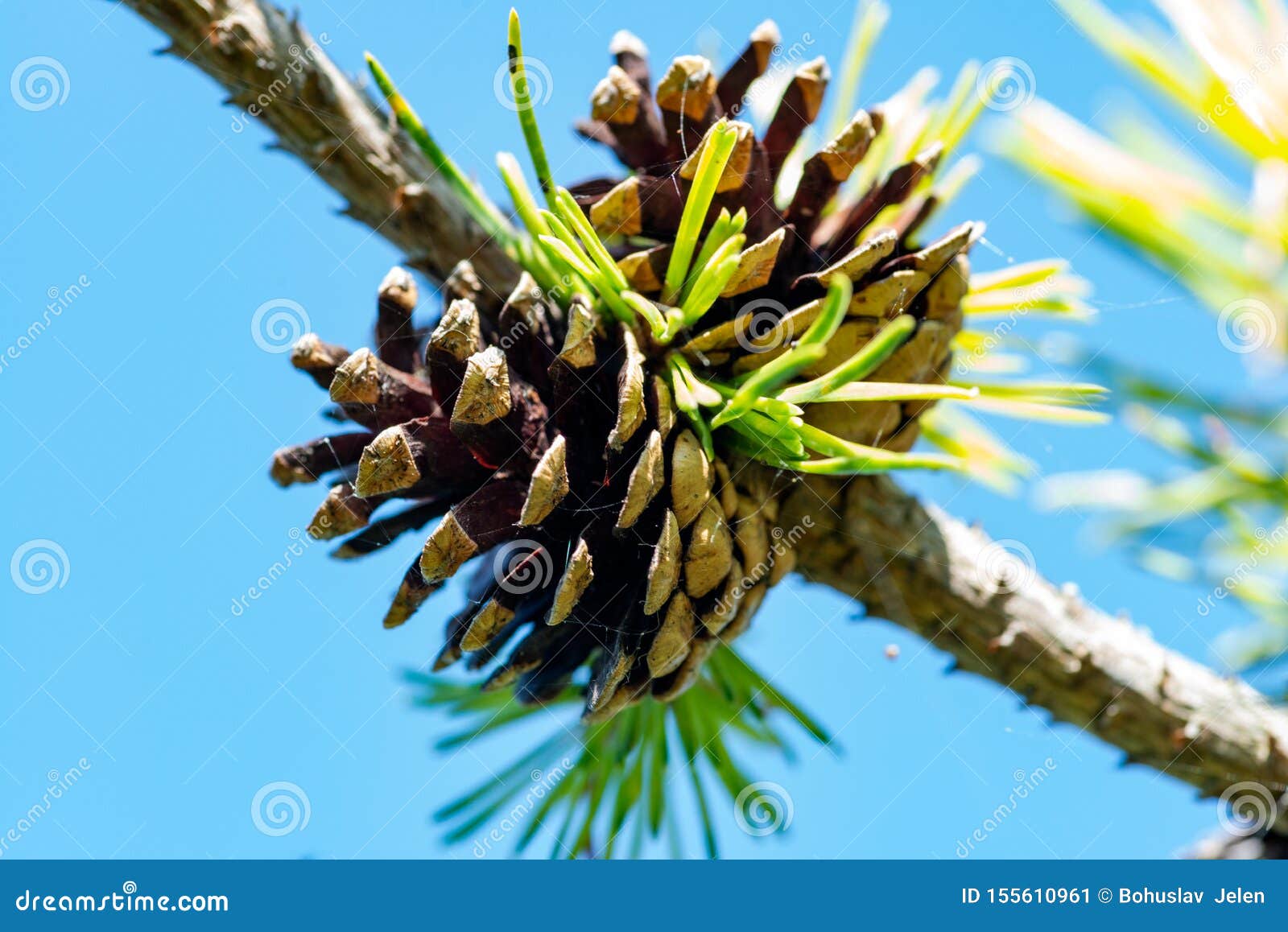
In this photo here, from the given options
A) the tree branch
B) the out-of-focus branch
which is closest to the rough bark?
the tree branch

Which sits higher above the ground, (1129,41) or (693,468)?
(1129,41)

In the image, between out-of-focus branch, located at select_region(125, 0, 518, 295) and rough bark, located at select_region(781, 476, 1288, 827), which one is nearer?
out-of-focus branch, located at select_region(125, 0, 518, 295)

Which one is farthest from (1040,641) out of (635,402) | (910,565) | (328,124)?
(328,124)

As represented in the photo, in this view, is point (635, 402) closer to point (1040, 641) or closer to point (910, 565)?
point (910, 565)

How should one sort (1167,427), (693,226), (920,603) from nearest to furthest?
(693,226), (920,603), (1167,427)

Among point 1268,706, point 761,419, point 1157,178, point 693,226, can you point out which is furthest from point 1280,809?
point 693,226

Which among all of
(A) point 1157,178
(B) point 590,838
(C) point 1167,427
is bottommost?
(B) point 590,838

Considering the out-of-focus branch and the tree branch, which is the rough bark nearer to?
the tree branch
